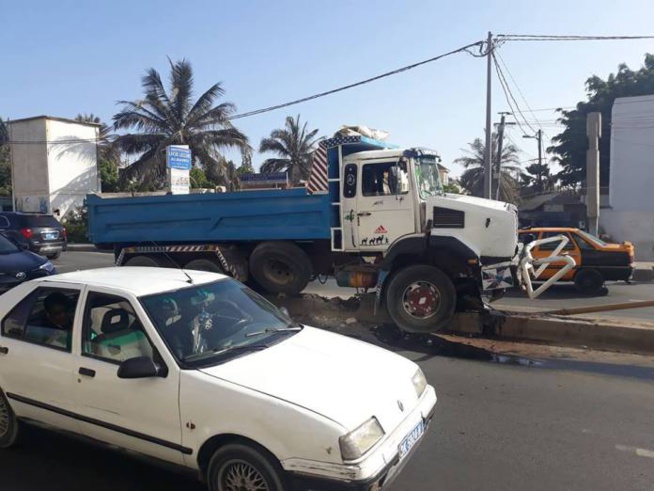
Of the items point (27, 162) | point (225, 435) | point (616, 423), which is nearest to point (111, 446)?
point (225, 435)

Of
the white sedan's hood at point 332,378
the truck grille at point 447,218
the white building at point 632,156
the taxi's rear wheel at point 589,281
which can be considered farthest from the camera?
the white building at point 632,156

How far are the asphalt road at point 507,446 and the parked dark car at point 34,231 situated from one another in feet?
56.5

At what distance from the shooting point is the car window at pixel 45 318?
388cm

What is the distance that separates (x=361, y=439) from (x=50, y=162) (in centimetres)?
3457

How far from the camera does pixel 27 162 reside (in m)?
33.2

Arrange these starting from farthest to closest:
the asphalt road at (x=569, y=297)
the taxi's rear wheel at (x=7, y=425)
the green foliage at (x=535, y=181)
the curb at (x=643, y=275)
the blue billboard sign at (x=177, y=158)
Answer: the green foliage at (x=535, y=181), the blue billboard sign at (x=177, y=158), the curb at (x=643, y=275), the asphalt road at (x=569, y=297), the taxi's rear wheel at (x=7, y=425)

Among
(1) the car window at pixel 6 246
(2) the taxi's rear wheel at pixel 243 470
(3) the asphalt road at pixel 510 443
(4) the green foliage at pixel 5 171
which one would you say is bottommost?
(3) the asphalt road at pixel 510 443

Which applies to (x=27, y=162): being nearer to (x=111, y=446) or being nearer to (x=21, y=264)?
(x=21, y=264)

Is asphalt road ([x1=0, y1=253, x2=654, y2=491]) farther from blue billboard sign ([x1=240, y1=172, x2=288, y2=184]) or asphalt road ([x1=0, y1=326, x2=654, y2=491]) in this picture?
blue billboard sign ([x1=240, y1=172, x2=288, y2=184])

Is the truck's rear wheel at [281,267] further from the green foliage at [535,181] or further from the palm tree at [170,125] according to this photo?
the green foliage at [535,181]

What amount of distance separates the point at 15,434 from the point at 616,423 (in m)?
4.74

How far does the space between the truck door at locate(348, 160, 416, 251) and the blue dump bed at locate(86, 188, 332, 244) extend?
58 centimetres

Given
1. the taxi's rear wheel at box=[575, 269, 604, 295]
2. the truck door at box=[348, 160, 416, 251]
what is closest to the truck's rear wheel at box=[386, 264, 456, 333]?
the truck door at box=[348, 160, 416, 251]

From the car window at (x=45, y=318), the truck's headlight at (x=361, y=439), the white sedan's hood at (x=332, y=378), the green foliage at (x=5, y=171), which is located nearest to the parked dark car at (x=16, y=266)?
the car window at (x=45, y=318)
